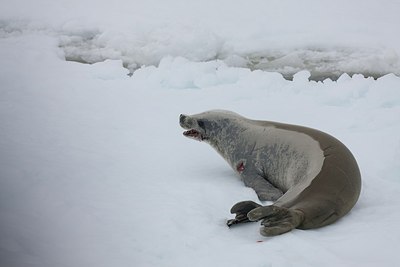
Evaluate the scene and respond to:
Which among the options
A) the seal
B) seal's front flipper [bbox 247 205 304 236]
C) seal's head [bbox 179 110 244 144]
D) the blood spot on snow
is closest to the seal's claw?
the seal

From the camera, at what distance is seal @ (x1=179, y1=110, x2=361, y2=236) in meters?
3.06

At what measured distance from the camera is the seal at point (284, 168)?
3.06 meters

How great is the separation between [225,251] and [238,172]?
1.54 m

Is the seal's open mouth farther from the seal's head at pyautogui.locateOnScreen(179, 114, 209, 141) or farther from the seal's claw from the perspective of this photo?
the seal's claw

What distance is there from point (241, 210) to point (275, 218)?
24 cm

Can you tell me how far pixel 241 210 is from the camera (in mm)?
3152

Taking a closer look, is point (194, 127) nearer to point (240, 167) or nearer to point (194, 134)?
point (194, 134)

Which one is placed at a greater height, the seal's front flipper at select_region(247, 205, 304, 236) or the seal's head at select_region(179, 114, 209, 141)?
the seal's front flipper at select_region(247, 205, 304, 236)

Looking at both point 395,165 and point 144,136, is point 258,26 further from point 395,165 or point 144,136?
point 395,165

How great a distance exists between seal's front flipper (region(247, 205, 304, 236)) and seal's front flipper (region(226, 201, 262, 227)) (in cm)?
15

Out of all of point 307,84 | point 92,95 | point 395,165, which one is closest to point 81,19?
point 92,95

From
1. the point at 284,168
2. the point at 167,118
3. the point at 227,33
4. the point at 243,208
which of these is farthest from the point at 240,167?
the point at 227,33

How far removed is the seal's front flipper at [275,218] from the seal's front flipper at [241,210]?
0.51 feet

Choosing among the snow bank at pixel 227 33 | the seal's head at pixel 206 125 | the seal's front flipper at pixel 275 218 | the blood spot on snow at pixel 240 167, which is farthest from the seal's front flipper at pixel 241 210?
the snow bank at pixel 227 33
